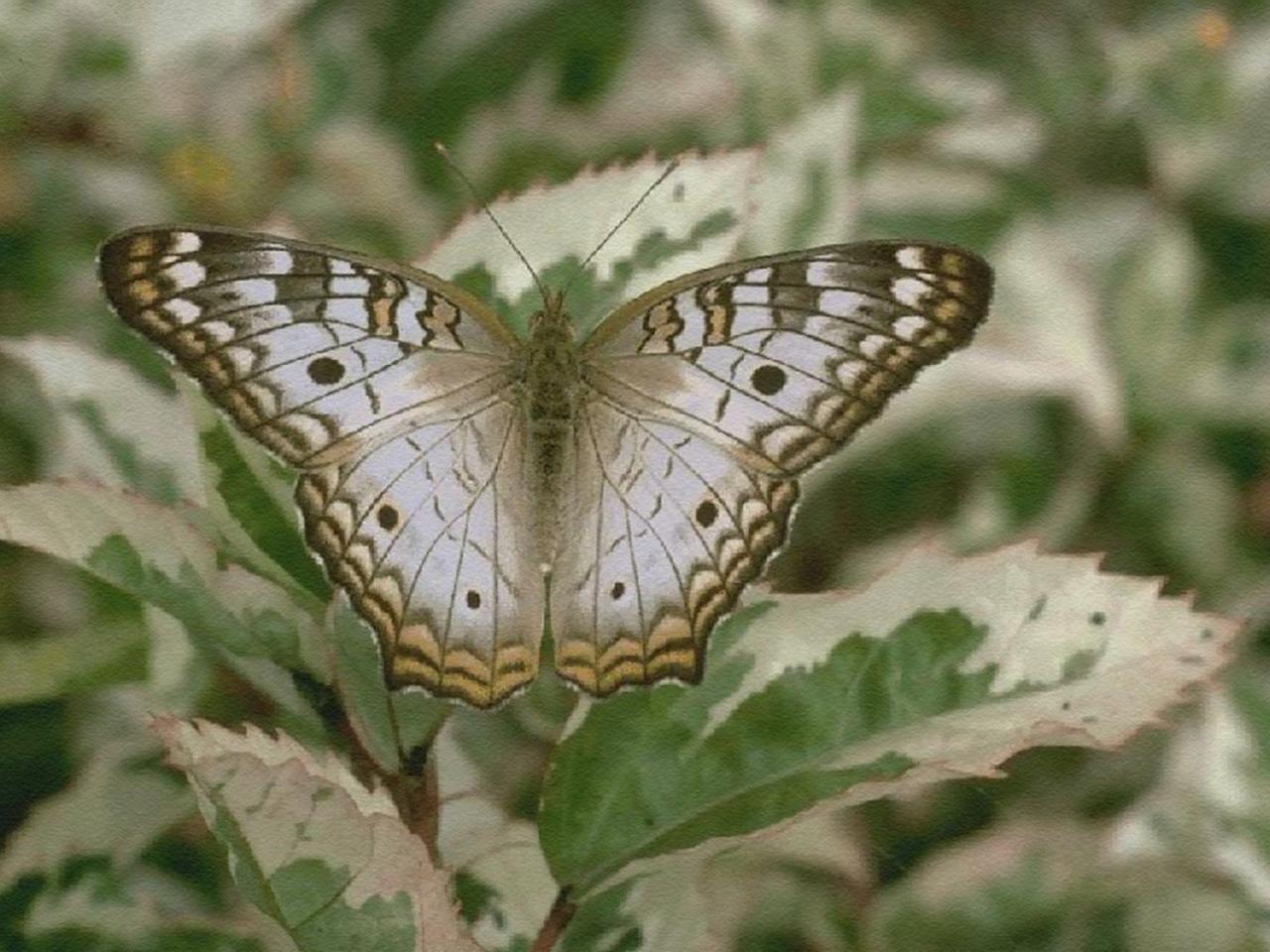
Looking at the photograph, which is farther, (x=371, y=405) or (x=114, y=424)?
(x=114, y=424)

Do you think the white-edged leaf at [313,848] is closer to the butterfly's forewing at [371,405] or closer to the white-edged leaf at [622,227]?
the butterfly's forewing at [371,405]

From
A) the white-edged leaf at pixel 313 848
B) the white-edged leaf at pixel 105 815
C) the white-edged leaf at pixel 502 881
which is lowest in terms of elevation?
the white-edged leaf at pixel 502 881

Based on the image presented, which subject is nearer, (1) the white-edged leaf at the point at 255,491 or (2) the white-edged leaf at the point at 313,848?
(2) the white-edged leaf at the point at 313,848

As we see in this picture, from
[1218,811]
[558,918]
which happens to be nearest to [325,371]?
→ [558,918]

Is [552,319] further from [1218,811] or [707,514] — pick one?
[1218,811]

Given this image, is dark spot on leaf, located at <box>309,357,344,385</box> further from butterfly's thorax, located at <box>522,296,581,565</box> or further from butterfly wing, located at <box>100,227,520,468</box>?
butterfly's thorax, located at <box>522,296,581,565</box>

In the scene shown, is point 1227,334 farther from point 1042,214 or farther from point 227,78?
point 227,78

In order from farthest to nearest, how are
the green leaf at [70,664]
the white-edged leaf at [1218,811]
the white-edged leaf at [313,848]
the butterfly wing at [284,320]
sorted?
the white-edged leaf at [1218,811], the green leaf at [70,664], the butterfly wing at [284,320], the white-edged leaf at [313,848]

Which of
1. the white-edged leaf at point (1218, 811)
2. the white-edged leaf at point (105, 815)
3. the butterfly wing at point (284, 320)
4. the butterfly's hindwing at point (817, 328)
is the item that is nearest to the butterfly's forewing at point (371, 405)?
the butterfly wing at point (284, 320)
